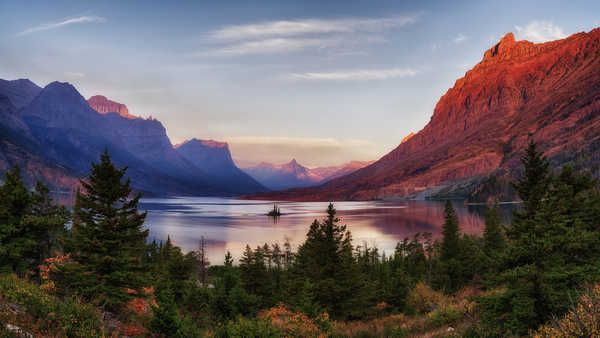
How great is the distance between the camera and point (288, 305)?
32.3m

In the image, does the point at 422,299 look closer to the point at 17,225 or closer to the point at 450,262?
the point at 450,262

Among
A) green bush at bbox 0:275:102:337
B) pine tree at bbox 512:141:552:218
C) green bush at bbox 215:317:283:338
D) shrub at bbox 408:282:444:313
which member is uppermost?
pine tree at bbox 512:141:552:218

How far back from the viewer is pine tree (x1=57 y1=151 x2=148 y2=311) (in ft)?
62.0

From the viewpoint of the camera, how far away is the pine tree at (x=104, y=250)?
1891 centimetres

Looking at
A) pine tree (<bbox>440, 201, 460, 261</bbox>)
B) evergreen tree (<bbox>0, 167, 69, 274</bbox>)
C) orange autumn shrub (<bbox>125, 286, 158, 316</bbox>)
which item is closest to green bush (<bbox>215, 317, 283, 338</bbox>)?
orange autumn shrub (<bbox>125, 286, 158, 316</bbox>)

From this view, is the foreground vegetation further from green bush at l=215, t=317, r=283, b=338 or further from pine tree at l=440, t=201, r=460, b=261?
pine tree at l=440, t=201, r=460, b=261

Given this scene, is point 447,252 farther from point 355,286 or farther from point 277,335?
point 277,335

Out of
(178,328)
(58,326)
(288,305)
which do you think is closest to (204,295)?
(288,305)

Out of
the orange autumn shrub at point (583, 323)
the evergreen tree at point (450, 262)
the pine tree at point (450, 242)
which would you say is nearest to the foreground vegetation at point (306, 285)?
the orange autumn shrub at point (583, 323)

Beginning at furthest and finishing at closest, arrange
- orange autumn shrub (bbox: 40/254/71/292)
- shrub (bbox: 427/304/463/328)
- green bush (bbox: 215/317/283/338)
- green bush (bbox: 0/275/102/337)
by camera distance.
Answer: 1. shrub (bbox: 427/304/463/328)
2. orange autumn shrub (bbox: 40/254/71/292)
3. green bush (bbox: 215/317/283/338)
4. green bush (bbox: 0/275/102/337)

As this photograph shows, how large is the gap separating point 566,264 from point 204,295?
31374 millimetres

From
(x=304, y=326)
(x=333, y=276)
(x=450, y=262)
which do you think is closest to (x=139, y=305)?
(x=304, y=326)

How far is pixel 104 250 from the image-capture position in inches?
755

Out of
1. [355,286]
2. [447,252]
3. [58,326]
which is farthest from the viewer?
[447,252]
